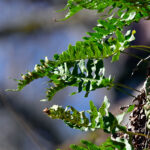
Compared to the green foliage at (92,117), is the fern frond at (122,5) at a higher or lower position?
higher

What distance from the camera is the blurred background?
187 centimetres

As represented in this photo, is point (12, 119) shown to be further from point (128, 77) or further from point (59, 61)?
point (59, 61)

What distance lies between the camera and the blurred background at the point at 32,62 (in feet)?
6.12

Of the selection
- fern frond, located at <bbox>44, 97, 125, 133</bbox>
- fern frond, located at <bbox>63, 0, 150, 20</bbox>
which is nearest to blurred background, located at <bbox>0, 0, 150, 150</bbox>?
fern frond, located at <bbox>63, 0, 150, 20</bbox>

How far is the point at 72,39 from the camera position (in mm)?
1877

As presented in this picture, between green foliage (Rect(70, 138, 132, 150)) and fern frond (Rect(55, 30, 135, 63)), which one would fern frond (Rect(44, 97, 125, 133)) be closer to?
green foliage (Rect(70, 138, 132, 150))

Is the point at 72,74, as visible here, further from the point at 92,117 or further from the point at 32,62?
the point at 32,62

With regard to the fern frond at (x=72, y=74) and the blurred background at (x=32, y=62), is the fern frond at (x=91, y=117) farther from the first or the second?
the blurred background at (x=32, y=62)

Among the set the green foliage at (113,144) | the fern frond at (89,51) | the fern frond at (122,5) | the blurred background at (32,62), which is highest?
the fern frond at (122,5)

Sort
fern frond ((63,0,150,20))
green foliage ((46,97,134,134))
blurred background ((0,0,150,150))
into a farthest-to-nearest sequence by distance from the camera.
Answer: blurred background ((0,0,150,150)), fern frond ((63,0,150,20)), green foliage ((46,97,134,134))

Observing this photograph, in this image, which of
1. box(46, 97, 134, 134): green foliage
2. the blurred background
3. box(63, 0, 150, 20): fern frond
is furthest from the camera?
the blurred background

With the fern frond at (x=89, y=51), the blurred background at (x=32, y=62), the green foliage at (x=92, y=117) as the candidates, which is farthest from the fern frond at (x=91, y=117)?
the blurred background at (x=32, y=62)

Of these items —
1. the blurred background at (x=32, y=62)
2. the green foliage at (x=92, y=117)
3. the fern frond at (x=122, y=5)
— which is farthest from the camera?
the blurred background at (x=32, y=62)

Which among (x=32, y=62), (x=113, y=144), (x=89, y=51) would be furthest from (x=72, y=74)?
(x=32, y=62)
